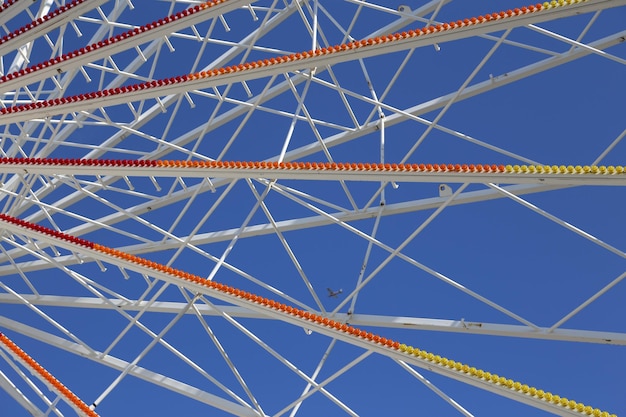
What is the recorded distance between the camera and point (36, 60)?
1207 inches

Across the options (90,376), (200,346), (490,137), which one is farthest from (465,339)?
(90,376)

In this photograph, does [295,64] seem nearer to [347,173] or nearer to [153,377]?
[347,173]

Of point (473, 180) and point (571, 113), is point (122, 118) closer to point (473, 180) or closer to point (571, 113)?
point (571, 113)

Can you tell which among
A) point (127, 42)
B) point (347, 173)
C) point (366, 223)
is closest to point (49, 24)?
point (127, 42)

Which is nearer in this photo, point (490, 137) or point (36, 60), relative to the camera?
point (490, 137)

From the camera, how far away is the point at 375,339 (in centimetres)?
1362

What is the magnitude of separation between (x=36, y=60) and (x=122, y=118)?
386 centimetres

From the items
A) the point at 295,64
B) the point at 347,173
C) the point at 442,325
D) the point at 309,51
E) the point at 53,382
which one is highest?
the point at 309,51

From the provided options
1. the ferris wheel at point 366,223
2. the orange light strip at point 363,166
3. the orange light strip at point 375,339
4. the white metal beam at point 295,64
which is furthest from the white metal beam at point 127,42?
the ferris wheel at point 366,223

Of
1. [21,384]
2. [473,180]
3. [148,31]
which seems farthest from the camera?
[21,384]

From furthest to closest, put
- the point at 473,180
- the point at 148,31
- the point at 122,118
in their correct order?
the point at 122,118 < the point at 148,31 < the point at 473,180

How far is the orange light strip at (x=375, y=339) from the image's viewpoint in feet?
38.4

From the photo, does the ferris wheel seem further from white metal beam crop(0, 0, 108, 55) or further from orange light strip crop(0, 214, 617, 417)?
white metal beam crop(0, 0, 108, 55)

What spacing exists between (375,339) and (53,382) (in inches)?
246
